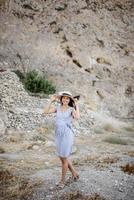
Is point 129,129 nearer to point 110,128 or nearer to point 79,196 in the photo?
point 110,128

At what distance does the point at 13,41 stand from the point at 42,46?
1.55 m

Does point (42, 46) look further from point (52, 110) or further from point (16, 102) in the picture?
point (52, 110)

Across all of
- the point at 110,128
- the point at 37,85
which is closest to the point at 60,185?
the point at 110,128

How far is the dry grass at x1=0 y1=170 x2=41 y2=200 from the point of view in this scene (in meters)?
8.80

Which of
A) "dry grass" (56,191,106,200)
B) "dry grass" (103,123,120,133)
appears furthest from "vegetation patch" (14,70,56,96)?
"dry grass" (56,191,106,200)

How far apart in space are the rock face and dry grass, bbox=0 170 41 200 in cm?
1074

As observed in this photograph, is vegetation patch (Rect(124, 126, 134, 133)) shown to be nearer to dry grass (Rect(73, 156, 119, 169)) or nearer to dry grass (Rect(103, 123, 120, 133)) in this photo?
dry grass (Rect(103, 123, 120, 133))

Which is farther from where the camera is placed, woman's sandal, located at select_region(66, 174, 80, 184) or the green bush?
the green bush

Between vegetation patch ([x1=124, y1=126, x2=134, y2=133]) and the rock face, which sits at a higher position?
the rock face

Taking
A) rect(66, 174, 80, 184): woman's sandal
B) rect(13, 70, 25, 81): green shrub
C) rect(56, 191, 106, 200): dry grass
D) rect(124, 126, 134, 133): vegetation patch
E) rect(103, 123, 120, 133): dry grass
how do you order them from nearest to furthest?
1. rect(56, 191, 106, 200): dry grass
2. rect(66, 174, 80, 184): woman's sandal
3. rect(103, 123, 120, 133): dry grass
4. rect(124, 126, 134, 133): vegetation patch
5. rect(13, 70, 25, 81): green shrub

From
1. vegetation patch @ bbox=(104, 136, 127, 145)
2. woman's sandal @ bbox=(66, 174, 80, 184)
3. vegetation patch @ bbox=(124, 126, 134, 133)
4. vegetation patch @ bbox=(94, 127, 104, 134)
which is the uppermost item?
woman's sandal @ bbox=(66, 174, 80, 184)

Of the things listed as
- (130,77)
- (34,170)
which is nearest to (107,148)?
(34,170)

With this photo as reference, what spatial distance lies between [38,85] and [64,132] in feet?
34.1

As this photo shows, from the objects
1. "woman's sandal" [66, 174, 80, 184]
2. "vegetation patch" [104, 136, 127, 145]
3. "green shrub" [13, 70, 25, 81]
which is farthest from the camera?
"green shrub" [13, 70, 25, 81]
